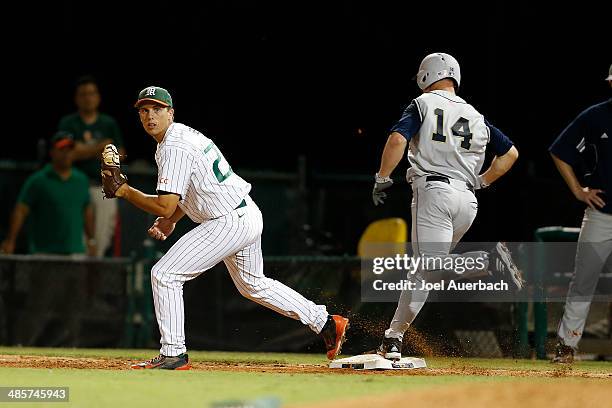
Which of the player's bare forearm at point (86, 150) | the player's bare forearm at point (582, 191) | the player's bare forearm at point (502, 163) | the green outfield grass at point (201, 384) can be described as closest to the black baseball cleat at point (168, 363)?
the green outfield grass at point (201, 384)

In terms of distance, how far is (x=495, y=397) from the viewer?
6.23m

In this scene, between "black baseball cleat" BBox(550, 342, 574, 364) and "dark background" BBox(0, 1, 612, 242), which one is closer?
"black baseball cleat" BBox(550, 342, 574, 364)

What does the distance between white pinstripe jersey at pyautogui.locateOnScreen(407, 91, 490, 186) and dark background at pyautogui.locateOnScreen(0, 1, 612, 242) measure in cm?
526

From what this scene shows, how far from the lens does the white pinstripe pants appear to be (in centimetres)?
774

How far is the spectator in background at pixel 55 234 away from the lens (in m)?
11.9

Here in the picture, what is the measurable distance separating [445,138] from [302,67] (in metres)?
8.35

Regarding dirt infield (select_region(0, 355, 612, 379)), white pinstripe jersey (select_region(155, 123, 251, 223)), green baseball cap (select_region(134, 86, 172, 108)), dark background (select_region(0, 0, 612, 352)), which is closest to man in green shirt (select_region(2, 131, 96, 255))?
dark background (select_region(0, 0, 612, 352))

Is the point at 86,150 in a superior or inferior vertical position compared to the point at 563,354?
superior

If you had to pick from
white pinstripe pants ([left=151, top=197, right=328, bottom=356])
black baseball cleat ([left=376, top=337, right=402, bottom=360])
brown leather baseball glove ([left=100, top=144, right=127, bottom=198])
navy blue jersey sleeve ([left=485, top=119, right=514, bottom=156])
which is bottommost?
black baseball cleat ([left=376, top=337, right=402, bottom=360])

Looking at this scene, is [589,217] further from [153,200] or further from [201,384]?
[201,384]

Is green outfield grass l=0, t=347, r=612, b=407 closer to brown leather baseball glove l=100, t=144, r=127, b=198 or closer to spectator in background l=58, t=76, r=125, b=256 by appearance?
brown leather baseball glove l=100, t=144, r=127, b=198

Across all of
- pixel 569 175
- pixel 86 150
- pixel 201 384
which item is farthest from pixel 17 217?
pixel 201 384

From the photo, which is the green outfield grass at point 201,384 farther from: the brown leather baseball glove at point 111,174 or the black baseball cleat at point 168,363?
the brown leather baseball glove at point 111,174

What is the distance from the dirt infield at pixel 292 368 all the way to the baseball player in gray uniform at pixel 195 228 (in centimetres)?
35
